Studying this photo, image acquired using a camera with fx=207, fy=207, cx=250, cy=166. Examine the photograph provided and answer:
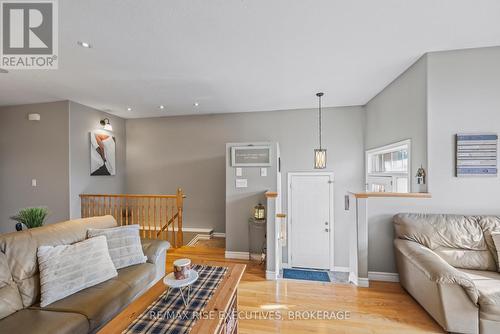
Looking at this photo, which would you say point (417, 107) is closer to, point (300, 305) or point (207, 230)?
point (300, 305)

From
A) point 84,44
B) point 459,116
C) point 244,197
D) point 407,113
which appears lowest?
point 244,197

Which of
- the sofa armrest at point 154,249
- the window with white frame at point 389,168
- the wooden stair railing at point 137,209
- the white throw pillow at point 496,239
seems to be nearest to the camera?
the white throw pillow at point 496,239

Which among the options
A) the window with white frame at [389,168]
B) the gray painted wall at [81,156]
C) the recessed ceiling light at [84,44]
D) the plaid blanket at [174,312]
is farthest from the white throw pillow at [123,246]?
the window with white frame at [389,168]

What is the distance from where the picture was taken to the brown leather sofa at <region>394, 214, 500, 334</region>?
5.41 feet

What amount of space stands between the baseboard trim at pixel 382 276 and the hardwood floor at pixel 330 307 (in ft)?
0.25

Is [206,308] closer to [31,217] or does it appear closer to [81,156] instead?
[31,217]

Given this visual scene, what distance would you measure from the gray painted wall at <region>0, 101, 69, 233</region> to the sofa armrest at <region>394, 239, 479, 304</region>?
5.33 m

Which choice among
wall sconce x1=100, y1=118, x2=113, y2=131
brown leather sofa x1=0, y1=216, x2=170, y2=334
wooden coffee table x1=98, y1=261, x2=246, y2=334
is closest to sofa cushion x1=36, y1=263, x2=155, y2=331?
brown leather sofa x1=0, y1=216, x2=170, y2=334

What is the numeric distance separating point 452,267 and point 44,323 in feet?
10.4

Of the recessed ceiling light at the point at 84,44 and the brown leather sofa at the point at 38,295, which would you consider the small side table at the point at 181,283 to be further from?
the recessed ceiling light at the point at 84,44

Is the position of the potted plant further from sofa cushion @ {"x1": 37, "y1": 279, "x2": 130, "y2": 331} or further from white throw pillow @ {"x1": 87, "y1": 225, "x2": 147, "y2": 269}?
sofa cushion @ {"x1": 37, "y1": 279, "x2": 130, "y2": 331}

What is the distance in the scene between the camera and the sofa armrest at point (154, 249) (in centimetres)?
232

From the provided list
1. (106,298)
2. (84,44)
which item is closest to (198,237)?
(106,298)

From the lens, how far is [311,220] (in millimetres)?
4473
